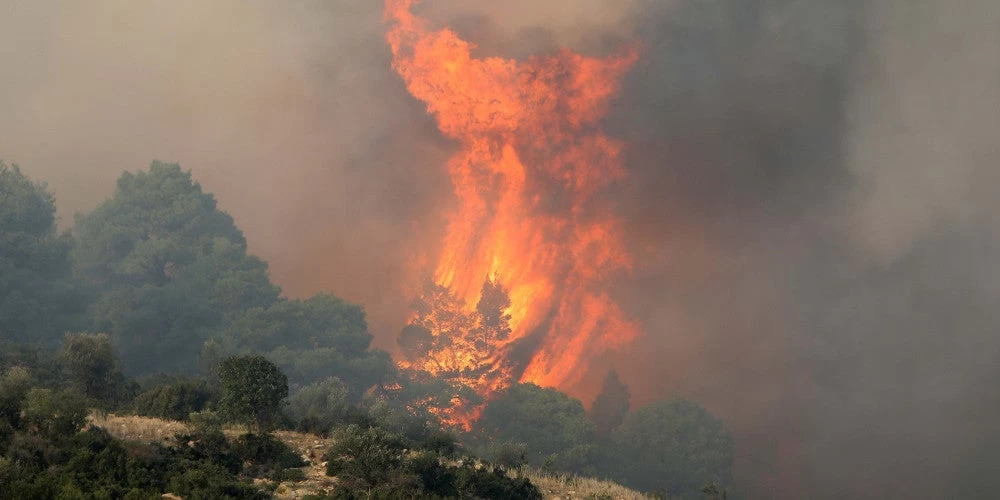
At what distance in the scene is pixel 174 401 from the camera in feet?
156

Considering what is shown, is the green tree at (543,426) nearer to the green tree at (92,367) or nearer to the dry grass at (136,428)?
the green tree at (92,367)

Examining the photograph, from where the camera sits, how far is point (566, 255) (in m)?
118

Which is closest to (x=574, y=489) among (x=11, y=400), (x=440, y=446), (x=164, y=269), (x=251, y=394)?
(x=440, y=446)

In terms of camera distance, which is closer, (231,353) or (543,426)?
(231,353)

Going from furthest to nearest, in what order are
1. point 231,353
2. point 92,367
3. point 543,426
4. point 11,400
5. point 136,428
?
point 543,426 < point 231,353 < point 92,367 < point 136,428 < point 11,400

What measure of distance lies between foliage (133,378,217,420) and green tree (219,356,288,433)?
1.90 m

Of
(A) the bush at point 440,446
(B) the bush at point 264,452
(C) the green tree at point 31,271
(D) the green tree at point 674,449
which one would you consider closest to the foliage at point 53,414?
(B) the bush at point 264,452

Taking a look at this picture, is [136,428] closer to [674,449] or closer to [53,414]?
[53,414]

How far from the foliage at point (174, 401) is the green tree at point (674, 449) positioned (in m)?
55.6

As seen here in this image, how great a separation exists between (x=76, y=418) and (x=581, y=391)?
85198 millimetres

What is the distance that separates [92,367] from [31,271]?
4079 centimetres

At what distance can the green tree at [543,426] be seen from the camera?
9100 centimetres

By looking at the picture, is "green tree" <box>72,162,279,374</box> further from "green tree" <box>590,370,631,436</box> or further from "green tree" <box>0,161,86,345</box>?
"green tree" <box>590,370,631,436</box>

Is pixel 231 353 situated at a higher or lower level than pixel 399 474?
higher
